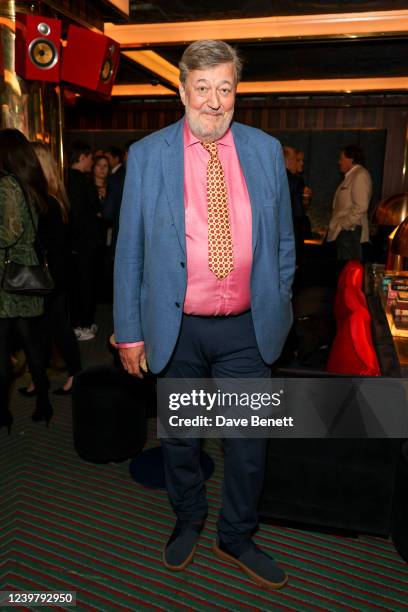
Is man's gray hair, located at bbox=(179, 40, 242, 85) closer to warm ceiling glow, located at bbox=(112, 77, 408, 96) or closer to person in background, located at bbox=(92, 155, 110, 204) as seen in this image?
person in background, located at bbox=(92, 155, 110, 204)

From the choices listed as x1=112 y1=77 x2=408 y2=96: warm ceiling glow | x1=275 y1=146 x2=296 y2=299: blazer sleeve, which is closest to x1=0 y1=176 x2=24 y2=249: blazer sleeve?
x1=275 y1=146 x2=296 y2=299: blazer sleeve

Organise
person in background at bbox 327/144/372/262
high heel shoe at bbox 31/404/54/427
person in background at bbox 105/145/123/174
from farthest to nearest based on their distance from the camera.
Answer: person in background at bbox 105/145/123/174, person in background at bbox 327/144/372/262, high heel shoe at bbox 31/404/54/427

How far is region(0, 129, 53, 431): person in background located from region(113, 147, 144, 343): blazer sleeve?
121 cm

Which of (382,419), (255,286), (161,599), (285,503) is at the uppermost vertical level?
(255,286)

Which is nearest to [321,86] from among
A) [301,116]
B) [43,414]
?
[301,116]

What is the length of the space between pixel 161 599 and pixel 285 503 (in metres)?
0.61

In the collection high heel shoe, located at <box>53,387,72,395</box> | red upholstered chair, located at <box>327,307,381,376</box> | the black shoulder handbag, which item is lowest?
high heel shoe, located at <box>53,387,72,395</box>

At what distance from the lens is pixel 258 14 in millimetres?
5332

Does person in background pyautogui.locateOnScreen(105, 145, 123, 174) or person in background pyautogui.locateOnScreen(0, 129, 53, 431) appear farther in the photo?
person in background pyautogui.locateOnScreen(105, 145, 123, 174)

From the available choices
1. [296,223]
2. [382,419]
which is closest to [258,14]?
[296,223]

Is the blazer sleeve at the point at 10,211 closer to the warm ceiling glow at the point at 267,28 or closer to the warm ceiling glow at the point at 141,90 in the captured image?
the warm ceiling glow at the point at 267,28

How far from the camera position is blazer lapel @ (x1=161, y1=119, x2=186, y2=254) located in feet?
5.36

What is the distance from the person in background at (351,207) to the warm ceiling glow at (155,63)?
321 cm

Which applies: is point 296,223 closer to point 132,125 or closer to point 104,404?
point 104,404
